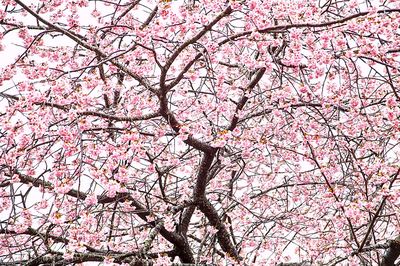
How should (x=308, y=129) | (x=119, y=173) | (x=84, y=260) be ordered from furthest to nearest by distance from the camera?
(x=308, y=129), (x=84, y=260), (x=119, y=173)

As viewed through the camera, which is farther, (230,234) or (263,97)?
(230,234)

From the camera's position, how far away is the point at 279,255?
210 inches

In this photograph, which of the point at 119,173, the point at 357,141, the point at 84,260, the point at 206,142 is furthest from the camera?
the point at 357,141

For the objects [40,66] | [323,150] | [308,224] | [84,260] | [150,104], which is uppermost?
[40,66]

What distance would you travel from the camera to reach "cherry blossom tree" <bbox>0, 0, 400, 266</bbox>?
12.3 feet

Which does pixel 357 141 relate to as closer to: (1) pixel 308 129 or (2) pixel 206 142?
(1) pixel 308 129

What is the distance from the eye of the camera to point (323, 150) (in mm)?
4945

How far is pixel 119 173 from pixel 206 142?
970mm

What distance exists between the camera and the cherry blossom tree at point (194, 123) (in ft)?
12.3

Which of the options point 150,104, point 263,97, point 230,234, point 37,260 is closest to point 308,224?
point 230,234

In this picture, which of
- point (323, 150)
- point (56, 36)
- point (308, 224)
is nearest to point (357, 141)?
point (323, 150)

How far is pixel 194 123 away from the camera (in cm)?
432

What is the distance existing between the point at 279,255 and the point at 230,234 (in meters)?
0.55

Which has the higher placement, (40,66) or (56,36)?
(56,36)
